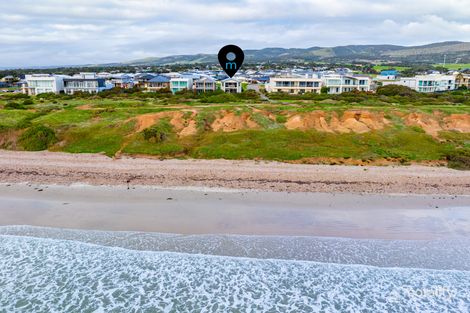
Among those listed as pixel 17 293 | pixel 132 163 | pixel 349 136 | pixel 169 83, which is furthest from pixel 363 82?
pixel 17 293

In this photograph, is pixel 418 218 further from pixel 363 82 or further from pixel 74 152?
pixel 363 82

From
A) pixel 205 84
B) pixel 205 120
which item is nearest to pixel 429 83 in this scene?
pixel 205 84

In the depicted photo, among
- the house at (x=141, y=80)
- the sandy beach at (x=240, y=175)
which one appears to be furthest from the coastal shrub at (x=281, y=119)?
the house at (x=141, y=80)

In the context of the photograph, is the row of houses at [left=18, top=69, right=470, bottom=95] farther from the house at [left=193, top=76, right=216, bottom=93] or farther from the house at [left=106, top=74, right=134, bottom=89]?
the house at [left=106, top=74, right=134, bottom=89]

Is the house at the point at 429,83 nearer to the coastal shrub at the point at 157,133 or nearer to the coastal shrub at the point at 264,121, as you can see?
the coastal shrub at the point at 264,121

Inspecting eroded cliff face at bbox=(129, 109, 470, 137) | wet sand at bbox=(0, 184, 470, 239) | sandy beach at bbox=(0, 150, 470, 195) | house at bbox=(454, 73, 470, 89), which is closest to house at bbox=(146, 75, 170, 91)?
eroded cliff face at bbox=(129, 109, 470, 137)
